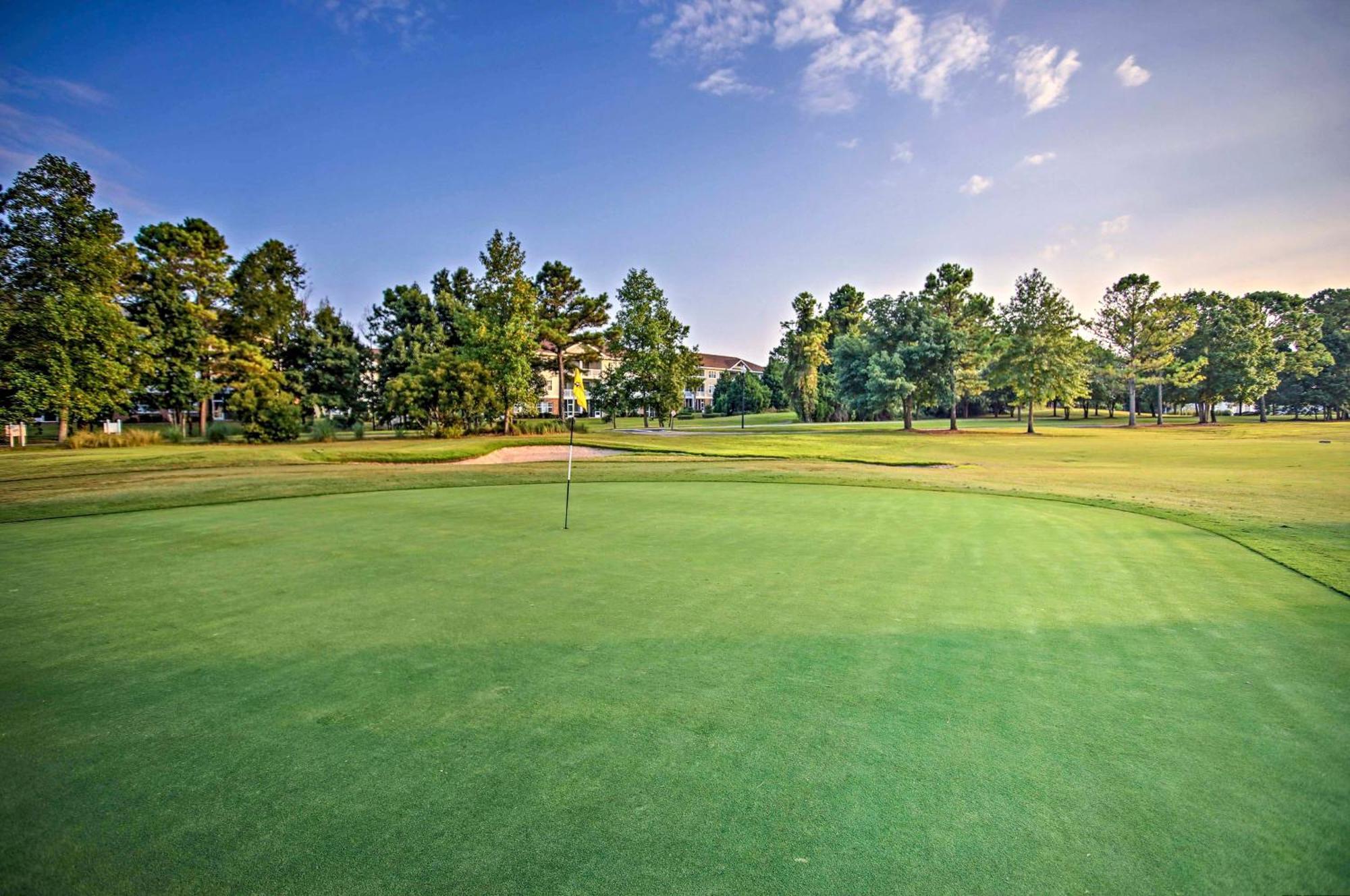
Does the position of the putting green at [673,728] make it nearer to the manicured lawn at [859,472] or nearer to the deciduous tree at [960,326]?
the manicured lawn at [859,472]

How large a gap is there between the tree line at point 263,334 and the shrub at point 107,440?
166 cm

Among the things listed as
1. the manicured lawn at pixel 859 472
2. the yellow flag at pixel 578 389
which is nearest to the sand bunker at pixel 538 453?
the manicured lawn at pixel 859 472

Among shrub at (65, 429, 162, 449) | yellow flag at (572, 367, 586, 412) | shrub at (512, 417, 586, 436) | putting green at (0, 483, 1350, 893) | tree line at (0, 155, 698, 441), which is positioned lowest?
putting green at (0, 483, 1350, 893)

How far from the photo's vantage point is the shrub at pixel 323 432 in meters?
36.4

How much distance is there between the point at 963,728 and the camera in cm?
300

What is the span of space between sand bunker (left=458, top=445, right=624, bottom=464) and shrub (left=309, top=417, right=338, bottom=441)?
15.3 meters

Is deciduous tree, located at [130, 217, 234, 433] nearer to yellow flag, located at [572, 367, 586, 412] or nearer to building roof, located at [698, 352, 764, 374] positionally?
yellow flag, located at [572, 367, 586, 412]

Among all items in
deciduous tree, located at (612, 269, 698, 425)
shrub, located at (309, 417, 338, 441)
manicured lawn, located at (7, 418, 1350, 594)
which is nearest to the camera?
manicured lawn, located at (7, 418, 1350, 594)

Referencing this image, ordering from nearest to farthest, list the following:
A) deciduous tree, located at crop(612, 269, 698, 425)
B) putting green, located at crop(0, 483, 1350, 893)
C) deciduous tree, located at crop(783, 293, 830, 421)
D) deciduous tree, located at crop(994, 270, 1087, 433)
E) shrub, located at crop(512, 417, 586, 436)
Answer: putting green, located at crop(0, 483, 1350, 893) → shrub, located at crop(512, 417, 586, 436) → deciduous tree, located at crop(994, 270, 1087, 433) → deciduous tree, located at crop(612, 269, 698, 425) → deciduous tree, located at crop(783, 293, 830, 421)

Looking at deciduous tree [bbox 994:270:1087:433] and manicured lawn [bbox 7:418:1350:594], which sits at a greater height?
deciduous tree [bbox 994:270:1087:433]

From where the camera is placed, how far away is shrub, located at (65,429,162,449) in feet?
89.9

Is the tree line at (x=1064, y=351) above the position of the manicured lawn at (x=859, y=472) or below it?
above

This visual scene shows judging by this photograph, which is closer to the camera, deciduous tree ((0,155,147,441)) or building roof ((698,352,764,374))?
deciduous tree ((0,155,147,441))

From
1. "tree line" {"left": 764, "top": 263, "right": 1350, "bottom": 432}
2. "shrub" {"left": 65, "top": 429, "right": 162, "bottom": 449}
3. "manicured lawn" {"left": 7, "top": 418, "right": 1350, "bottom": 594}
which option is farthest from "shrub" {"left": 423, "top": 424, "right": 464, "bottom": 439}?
"tree line" {"left": 764, "top": 263, "right": 1350, "bottom": 432}
